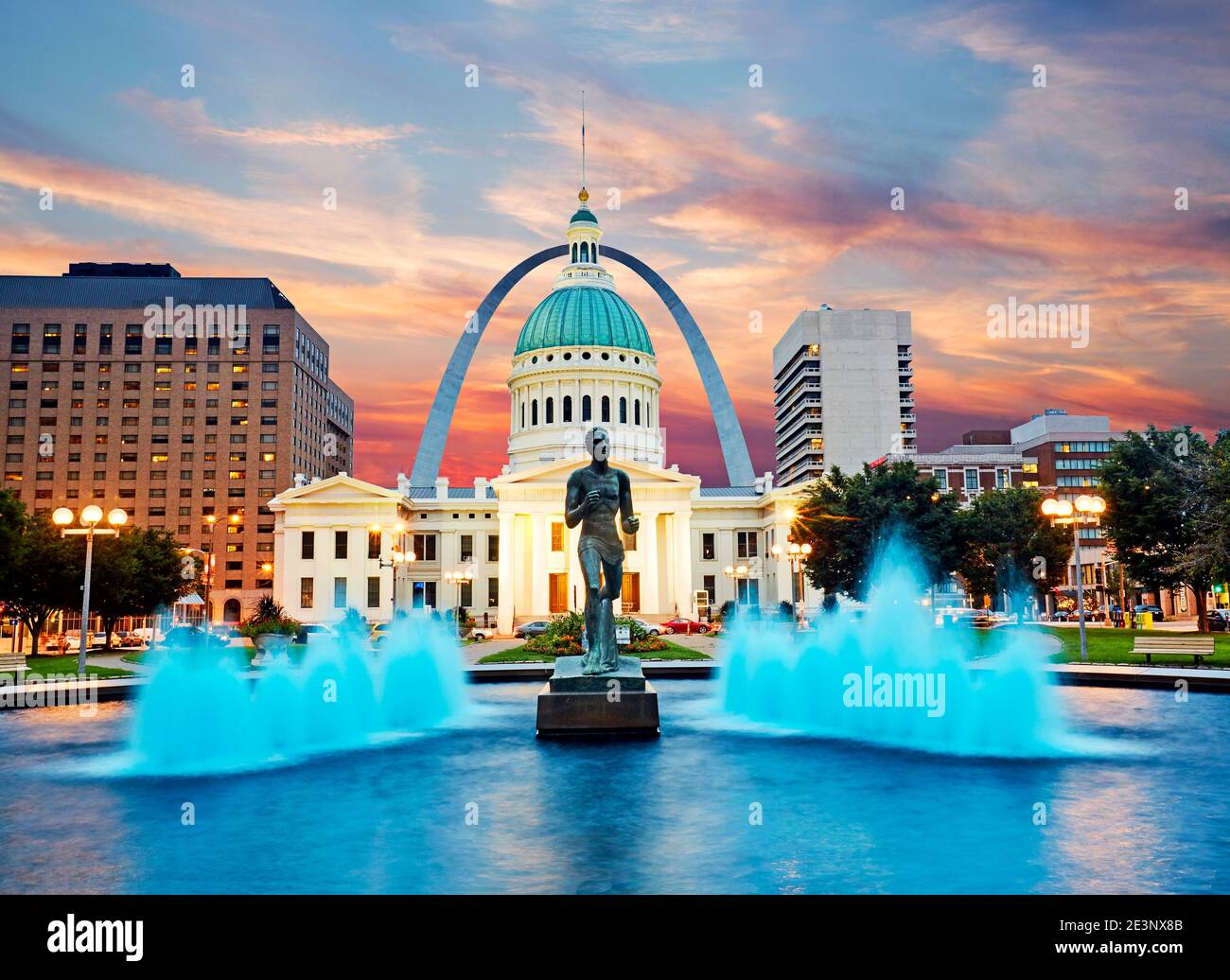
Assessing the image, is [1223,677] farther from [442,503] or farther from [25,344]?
[25,344]

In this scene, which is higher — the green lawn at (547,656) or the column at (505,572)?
the column at (505,572)

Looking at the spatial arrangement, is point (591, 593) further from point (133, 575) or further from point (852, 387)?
point (852, 387)

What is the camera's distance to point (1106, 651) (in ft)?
111

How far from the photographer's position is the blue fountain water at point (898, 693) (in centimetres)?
1495

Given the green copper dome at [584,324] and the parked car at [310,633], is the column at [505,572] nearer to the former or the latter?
the parked car at [310,633]

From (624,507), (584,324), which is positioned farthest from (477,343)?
(624,507)

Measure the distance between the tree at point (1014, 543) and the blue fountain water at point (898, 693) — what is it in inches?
2043

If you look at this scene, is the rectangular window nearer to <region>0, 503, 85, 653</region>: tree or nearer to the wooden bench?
<region>0, 503, 85, 653</region>: tree

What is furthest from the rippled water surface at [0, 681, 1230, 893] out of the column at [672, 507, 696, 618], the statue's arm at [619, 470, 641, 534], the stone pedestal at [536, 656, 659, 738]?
the column at [672, 507, 696, 618]

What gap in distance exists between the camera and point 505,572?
259 ft

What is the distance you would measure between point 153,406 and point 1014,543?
A: 10928cm

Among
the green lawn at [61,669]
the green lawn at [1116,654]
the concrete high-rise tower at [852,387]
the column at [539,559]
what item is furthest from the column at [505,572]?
the concrete high-rise tower at [852,387]
